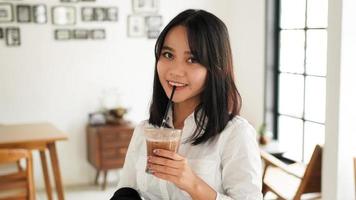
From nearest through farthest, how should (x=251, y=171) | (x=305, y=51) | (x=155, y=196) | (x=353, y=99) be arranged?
(x=251, y=171) < (x=155, y=196) < (x=353, y=99) < (x=305, y=51)

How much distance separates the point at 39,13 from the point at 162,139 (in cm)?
378

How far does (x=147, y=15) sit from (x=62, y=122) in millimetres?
1420

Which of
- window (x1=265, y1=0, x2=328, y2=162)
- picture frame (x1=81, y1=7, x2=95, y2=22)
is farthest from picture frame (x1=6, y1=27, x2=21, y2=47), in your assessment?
window (x1=265, y1=0, x2=328, y2=162)

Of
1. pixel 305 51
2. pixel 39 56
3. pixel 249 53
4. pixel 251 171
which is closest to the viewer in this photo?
pixel 251 171

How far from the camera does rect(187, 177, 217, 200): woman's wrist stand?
111 centimetres

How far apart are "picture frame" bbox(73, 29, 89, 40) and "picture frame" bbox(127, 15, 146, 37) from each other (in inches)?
17.3

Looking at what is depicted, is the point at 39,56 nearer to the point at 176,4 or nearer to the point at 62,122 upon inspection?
the point at 62,122

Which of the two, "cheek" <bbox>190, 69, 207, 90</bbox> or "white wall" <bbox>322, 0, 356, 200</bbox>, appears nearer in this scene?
"cheek" <bbox>190, 69, 207, 90</bbox>

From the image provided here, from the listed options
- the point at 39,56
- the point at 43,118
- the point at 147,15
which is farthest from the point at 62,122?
the point at 147,15

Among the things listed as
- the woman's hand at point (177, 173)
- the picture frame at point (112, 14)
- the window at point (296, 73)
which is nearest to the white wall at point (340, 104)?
the window at point (296, 73)

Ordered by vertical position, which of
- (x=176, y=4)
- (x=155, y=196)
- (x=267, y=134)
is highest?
(x=176, y=4)

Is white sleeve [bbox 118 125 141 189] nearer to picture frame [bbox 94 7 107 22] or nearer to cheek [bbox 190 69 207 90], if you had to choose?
cheek [bbox 190 69 207 90]

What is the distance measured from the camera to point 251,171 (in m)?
1.15

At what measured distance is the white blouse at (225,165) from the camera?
1.15m
